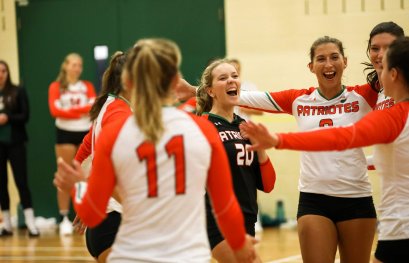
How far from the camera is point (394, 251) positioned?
11.6 ft

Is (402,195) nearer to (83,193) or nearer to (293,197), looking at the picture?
(83,193)

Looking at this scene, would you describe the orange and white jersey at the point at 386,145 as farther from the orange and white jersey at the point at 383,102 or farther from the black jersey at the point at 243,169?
the black jersey at the point at 243,169

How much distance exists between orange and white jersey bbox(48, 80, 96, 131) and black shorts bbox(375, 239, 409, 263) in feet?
Answer: 22.6

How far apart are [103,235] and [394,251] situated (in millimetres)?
1710

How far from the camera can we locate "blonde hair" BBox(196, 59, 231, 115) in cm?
499

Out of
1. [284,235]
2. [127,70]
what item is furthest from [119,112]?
[284,235]

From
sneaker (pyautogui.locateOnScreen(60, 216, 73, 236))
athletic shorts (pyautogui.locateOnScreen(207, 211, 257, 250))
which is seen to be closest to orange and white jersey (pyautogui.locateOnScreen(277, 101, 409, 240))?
athletic shorts (pyautogui.locateOnScreen(207, 211, 257, 250))

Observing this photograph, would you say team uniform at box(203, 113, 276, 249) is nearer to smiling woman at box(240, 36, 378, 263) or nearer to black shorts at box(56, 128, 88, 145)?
smiling woman at box(240, 36, 378, 263)

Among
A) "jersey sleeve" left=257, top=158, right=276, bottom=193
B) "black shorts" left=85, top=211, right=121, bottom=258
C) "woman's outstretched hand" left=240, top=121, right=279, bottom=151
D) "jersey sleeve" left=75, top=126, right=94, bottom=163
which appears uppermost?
"woman's outstretched hand" left=240, top=121, right=279, bottom=151

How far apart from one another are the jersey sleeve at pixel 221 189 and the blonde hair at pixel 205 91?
6.04 ft

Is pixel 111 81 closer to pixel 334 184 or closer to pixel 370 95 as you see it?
pixel 334 184

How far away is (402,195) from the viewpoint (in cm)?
356

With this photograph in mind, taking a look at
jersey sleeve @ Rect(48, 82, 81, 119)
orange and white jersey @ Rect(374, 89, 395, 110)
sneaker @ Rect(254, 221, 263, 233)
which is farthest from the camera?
jersey sleeve @ Rect(48, 82, 81, 119)

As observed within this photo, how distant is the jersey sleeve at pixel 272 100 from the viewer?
505cm
